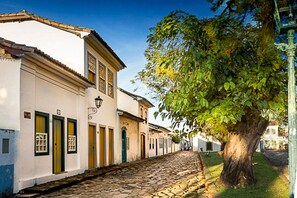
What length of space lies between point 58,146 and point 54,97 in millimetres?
1723

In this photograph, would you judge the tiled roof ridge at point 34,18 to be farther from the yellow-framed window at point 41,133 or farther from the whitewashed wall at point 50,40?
the yellow-framed window at point 41,133

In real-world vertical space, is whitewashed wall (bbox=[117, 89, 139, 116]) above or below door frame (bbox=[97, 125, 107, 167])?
above

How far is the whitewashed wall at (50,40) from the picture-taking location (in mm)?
15438

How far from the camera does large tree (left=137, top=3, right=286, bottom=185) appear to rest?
6844 millimetres

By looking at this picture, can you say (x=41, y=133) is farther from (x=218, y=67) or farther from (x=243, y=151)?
(x=218, y=67)

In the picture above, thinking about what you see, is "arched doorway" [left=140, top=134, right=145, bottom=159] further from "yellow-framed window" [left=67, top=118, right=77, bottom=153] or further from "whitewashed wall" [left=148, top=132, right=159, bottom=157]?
"yellow-framed window" [left=67, top=118, right=77, bottom=153]

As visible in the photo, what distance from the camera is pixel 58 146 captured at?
12711 mm

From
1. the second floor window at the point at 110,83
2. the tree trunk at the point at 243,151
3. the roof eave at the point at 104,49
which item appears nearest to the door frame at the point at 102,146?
the second floor window at the point at 110,83

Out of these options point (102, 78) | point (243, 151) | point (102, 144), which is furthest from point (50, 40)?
point (243, 151)

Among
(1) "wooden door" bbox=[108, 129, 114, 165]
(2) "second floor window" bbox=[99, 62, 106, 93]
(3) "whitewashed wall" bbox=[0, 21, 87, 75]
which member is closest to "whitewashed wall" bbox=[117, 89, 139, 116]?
(1) "wooden door" bbox=[108, 129, 114, 165]

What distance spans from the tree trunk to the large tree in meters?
1.75

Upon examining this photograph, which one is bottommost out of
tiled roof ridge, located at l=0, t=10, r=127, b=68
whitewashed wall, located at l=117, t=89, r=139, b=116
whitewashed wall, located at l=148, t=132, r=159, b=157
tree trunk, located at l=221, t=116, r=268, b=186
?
whitewashed wall, located at l=148, t=132, r=159, b=157

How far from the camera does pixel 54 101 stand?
12367 mm

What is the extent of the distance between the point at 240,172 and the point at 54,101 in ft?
21.2
